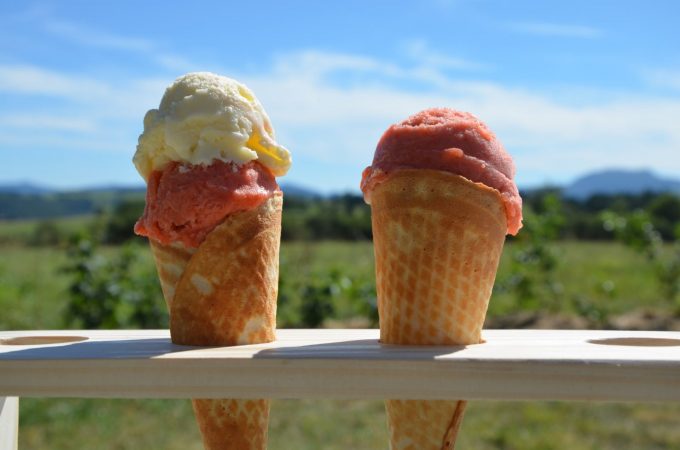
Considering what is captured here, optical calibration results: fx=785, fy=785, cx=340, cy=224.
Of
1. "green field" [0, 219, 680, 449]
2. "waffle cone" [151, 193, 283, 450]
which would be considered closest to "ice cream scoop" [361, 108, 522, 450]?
"waffle cone" [151, 193, 283, 450]

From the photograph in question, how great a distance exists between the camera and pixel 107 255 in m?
6.77

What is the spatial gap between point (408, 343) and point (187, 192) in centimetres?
55

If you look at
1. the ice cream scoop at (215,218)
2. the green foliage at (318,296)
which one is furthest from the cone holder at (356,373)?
the green foliage at (318,296)

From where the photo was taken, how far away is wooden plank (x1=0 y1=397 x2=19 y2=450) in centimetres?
200

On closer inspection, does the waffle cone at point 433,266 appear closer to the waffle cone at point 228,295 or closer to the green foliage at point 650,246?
the waffle cone at point 228,295

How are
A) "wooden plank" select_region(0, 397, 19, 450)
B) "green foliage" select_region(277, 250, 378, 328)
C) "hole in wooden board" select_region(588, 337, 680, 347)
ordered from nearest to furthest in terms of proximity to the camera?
"hole in wooden board" select_region(588, 337, 680, 347) → "wooden plank" select_region(0, 397, 19, 450) → "green foliage" select_region(277, 250, 378, 328)

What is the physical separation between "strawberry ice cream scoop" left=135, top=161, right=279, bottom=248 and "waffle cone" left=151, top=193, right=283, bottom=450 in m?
0.03

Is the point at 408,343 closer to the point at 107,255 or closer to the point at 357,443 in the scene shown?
the point at 357,443

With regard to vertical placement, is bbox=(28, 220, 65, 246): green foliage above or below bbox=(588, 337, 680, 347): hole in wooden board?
above

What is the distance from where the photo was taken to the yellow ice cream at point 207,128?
64.3 inches

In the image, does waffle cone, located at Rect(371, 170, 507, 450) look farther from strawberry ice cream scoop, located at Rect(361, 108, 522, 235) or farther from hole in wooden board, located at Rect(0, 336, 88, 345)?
hole in wooden board, located at Rect(0, 336, 88, 345)

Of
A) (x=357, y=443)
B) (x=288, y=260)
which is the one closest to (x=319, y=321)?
(x=288, y=260)

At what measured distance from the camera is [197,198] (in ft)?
5.25

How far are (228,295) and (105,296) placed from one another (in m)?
4.51
